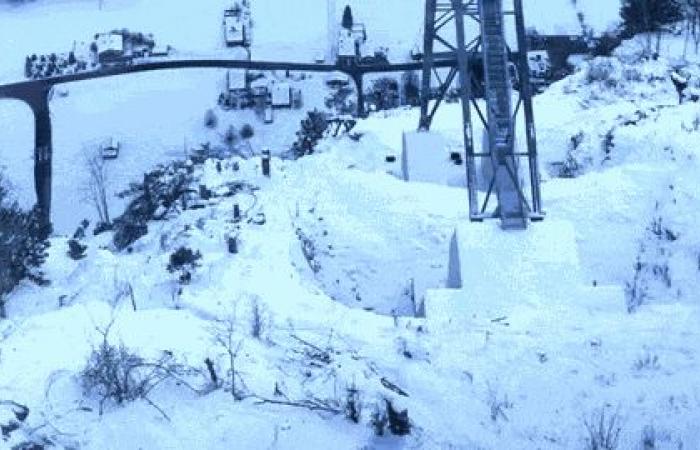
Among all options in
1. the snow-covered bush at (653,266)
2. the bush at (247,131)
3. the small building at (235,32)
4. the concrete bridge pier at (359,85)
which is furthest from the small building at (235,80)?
the snow-covered bush at (653,266)

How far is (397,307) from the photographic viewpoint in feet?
38.5

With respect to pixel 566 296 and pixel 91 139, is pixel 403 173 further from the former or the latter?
pixel 91 139

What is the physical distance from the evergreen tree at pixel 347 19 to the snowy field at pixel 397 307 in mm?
17520

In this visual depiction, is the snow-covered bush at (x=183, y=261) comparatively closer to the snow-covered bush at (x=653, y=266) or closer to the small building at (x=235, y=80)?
the snow-covered bush at (x=653, y=266)

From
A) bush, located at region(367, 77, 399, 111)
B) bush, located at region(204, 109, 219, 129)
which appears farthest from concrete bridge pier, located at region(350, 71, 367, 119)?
bush, located at region(204, 109, 219, 129)

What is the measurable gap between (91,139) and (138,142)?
5.83 ft

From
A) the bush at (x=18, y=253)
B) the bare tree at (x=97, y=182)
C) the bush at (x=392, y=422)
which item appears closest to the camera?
the bush at (x=392, y=422)

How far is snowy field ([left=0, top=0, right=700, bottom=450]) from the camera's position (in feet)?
19.6

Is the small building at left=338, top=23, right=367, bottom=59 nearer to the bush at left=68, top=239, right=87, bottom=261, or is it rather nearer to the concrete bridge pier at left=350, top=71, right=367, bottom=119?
the concrete bridge pier at left=350, top=71, right=367, bottom=119

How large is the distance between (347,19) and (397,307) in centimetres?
2733

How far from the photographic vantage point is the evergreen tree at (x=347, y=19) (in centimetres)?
3690

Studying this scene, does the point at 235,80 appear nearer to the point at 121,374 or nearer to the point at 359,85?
the point at 359,85

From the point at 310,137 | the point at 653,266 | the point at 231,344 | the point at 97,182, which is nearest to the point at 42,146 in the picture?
the point at 97,182

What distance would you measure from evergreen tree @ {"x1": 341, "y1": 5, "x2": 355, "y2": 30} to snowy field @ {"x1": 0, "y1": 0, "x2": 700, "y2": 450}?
57.5 feet
